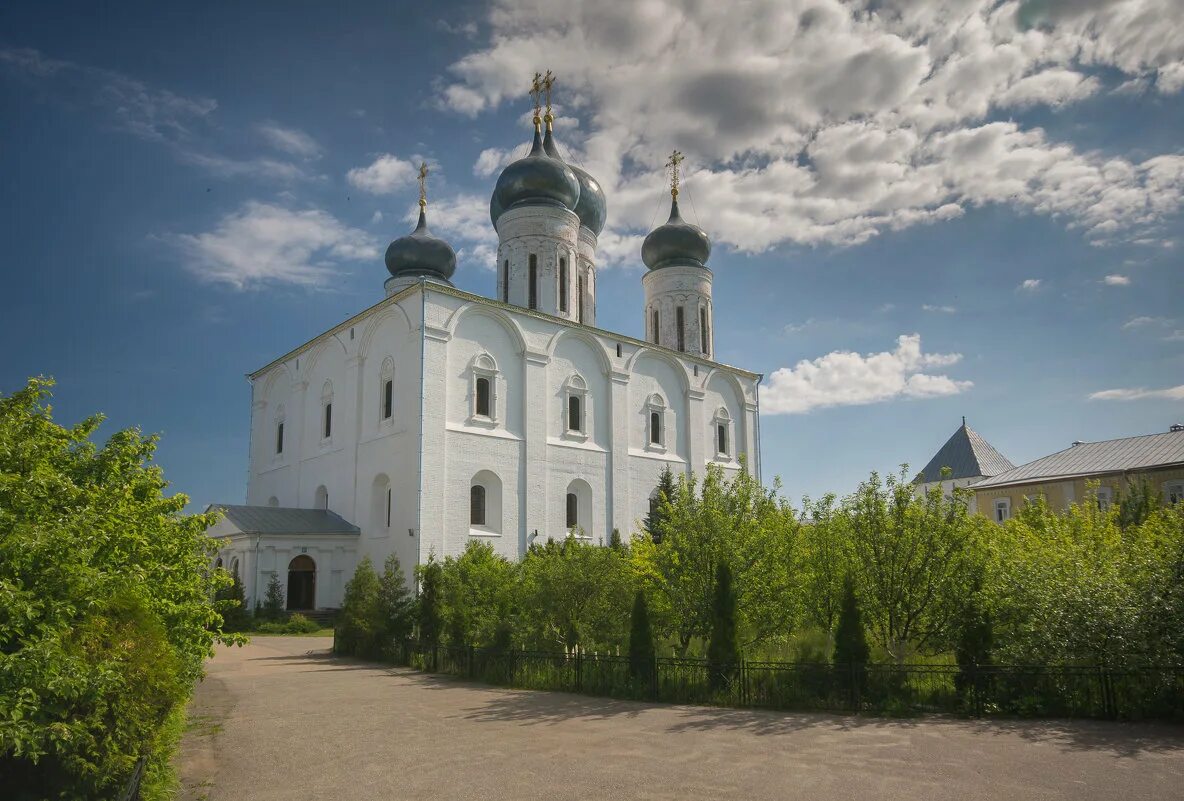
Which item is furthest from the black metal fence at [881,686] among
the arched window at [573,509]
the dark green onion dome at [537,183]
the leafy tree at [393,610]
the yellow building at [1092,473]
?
the yellow building at [1092,473]

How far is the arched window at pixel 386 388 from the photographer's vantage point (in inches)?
997

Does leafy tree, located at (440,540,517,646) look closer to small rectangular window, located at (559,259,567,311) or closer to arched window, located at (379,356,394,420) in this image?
arched window, located at (379,356,394,420)

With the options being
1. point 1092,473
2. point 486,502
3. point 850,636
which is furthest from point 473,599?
point 1092,473

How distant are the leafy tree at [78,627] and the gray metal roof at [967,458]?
130ft

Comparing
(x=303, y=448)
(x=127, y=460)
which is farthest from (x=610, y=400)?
(x=127, y=460)

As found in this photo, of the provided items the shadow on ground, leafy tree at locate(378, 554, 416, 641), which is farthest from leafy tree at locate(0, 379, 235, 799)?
leafy tree at locate(378, 554, 416, 641)

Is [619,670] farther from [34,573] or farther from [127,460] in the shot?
[34,573]

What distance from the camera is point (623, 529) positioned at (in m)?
28.9

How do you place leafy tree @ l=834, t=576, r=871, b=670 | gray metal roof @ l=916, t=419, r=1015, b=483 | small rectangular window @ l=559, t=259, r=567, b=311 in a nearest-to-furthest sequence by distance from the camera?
leafy tree @ l=834, t=576, r=871, b=670 → small rectangular window @ l=559, t=259, r=567, b=311 → gray metal roof @ l=916, t=419, r=1015, b=483

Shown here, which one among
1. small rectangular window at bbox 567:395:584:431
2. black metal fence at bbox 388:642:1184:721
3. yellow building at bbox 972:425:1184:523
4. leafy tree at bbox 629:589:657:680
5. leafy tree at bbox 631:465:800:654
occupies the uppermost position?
small rectangular window at bbox 567:395:584:431

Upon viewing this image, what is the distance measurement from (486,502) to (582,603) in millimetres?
11956

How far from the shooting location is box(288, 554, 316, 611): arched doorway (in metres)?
24.6

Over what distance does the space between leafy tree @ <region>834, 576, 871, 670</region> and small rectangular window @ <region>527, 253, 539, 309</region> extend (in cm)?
2011

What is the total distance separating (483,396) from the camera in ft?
84.0
